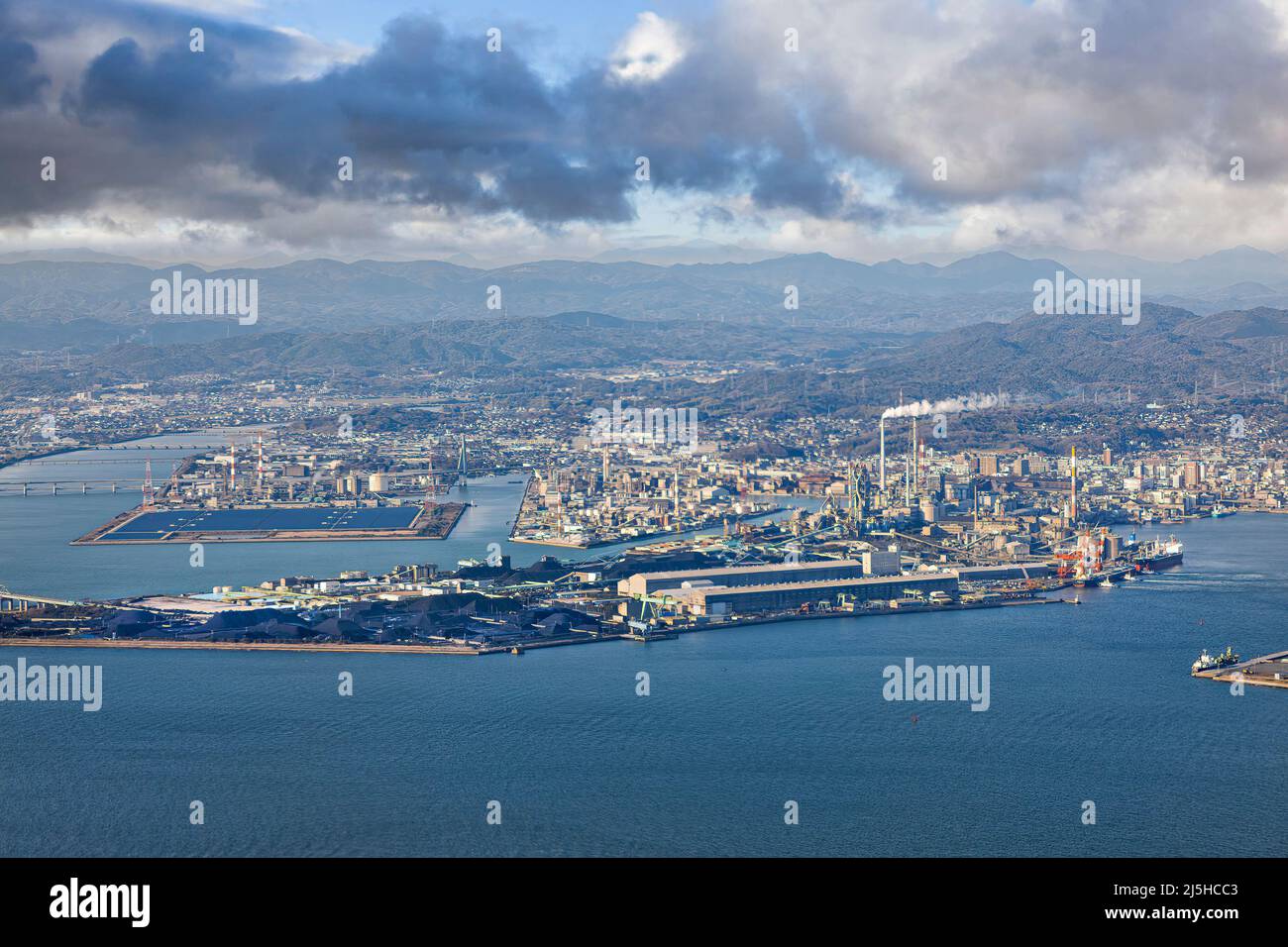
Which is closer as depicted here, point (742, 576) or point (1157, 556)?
point (742, 576)
